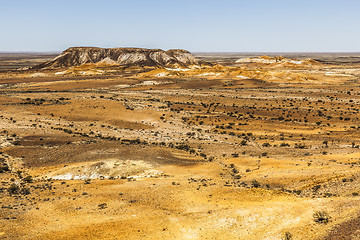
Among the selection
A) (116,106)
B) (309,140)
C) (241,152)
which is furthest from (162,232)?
(116,106)

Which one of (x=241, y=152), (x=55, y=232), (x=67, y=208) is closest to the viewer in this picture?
(x=55, y=232)

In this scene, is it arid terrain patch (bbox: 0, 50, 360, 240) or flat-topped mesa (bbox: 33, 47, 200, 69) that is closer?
arid terrain patch (bbox: 0, 50, 360, 240)

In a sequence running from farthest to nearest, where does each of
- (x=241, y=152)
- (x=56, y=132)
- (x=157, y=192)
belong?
(x=56, y=132) < (x=241, y=152) < (x=157, y=192)

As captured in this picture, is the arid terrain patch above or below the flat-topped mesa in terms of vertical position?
below

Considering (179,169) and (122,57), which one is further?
(122,57)

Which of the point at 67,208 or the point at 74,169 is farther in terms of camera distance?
the point at 74,169

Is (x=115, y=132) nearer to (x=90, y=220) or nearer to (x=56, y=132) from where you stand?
(x=56, y=132)

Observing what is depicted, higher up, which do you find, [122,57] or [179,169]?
[122,57]
